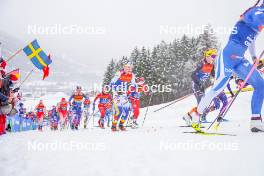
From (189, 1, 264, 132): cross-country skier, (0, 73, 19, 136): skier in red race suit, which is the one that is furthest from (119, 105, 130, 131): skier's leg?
(189, 1, 264, 132): cross-country skier

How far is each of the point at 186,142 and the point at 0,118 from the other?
21.0 feet

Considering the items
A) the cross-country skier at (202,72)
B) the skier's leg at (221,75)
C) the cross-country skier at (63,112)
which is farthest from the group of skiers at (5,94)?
the cross-country skier at (63,112)

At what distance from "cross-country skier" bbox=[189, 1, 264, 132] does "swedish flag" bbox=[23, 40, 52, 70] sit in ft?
34.2

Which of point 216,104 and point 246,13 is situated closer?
point 246,13

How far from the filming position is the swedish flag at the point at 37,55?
14.3 meters

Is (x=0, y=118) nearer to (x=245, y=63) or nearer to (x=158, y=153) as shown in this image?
(x=158, y=153)

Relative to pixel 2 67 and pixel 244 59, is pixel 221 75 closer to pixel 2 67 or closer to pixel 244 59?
pixel 244 59

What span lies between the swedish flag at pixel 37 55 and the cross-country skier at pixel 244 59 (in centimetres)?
1042

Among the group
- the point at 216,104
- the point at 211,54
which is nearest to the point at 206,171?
the point at 211,54

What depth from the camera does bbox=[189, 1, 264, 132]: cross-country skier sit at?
216 inches

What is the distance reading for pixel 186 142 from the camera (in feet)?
16.2

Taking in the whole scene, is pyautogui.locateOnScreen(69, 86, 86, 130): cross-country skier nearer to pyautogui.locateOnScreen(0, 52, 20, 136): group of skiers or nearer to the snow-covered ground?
pyautogui.locateOnScreen(0, 52, 20, 136): group of skiers

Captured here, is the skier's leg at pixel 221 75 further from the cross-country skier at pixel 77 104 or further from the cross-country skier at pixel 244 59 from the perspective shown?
the cross-country skier at pixel 77 104

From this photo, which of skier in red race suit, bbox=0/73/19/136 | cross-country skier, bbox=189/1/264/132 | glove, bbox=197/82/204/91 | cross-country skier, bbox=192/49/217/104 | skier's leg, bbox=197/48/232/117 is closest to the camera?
cross-country skier, bbox=189/1/264/132
